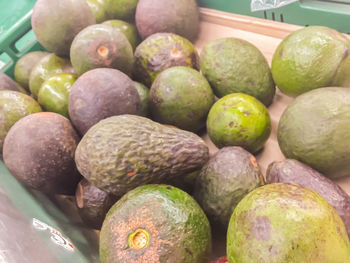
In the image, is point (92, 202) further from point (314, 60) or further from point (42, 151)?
point (314, 60)

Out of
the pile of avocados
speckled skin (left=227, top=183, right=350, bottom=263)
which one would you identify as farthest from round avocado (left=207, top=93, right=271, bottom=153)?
speckled skin (left=227, top=183, right=350, bottom=263)

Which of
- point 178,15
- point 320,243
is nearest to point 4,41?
point 178,15

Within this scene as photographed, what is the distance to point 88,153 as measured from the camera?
993mm

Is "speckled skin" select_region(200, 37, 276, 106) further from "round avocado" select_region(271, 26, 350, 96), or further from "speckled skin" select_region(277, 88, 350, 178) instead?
"speckled skin" select_region(277, 88, 350, 178)

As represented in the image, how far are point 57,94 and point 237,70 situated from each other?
81 cm

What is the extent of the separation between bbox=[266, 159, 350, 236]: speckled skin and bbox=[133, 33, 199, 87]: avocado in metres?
0.70

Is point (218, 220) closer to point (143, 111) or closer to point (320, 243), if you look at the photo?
point (320, 243)

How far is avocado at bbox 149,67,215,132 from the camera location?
134 cm

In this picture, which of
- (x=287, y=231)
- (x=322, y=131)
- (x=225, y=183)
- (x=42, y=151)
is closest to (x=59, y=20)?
(x=42, y=151)

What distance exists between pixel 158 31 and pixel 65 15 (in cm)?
49

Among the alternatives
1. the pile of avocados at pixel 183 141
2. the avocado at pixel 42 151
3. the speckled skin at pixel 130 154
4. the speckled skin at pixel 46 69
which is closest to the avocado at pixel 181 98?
the pile of avocados at pixel 183 141

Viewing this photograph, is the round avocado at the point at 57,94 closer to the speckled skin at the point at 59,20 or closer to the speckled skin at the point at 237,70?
the speckled skin at the point at 59,20

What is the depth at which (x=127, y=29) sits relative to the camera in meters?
1.83

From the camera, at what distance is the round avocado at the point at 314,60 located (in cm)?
122
